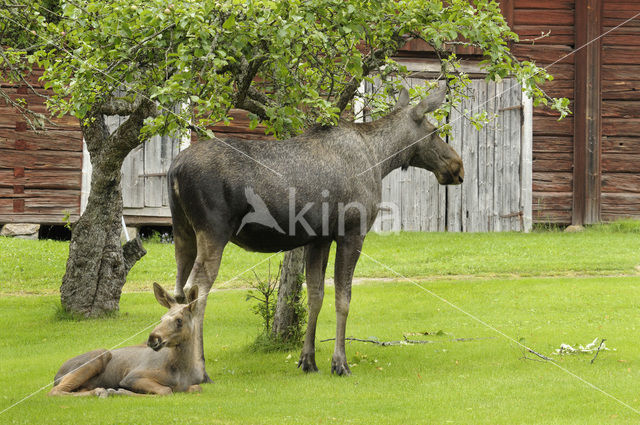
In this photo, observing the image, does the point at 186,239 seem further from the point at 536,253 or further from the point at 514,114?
the point at 514,114

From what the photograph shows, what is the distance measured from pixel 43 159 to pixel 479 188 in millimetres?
9811

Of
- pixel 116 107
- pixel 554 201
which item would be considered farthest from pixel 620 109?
pixel 116 107

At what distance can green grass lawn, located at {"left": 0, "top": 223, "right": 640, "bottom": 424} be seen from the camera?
712 centimetres

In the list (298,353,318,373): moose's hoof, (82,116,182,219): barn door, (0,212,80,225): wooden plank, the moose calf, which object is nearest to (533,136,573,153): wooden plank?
(82,116,182,219): barn door

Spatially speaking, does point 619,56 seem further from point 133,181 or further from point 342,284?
point 342,284

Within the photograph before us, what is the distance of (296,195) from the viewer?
810cm

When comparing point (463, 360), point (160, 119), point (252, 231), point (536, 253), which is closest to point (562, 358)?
point (463, 360)

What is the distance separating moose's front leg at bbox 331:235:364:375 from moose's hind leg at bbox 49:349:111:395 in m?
2.18

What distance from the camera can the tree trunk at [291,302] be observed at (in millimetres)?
10223

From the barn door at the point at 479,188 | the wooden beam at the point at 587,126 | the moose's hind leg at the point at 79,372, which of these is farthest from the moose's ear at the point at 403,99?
the wooden beam at the point at 587,126

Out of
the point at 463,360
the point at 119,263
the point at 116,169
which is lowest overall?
the point at 463,360

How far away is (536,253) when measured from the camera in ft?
A: 58.2

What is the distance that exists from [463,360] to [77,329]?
529 centimetres

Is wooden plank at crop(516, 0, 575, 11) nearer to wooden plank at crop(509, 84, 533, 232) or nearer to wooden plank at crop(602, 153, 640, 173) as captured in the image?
wooden plank at crop(509, 84, 533, 232)
